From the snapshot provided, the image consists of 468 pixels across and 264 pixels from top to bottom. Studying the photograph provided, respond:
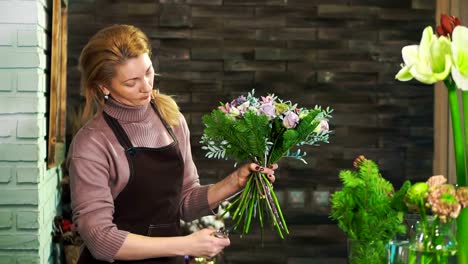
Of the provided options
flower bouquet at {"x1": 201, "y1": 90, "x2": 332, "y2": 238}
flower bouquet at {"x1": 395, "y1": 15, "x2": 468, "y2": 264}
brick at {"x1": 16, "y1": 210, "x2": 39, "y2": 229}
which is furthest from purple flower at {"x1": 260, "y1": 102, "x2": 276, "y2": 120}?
brick at {"x1": 16, "y1": 210, "x2": 39, "y2": 229}

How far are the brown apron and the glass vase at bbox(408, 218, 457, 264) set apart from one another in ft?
3.49

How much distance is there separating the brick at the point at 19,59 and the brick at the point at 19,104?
0.44ft

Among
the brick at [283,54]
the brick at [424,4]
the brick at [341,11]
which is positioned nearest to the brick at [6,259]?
the brick at [283,54]

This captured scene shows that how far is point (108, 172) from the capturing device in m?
2.37

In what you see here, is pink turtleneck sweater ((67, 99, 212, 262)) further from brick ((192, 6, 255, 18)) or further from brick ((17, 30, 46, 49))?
brick ((192, 6, 255, 18))

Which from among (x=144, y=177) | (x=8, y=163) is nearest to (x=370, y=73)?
(x=8, y=163)

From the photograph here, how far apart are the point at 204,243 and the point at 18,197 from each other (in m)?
1.52

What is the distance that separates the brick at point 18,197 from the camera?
3.48 meters

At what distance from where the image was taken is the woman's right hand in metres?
2.23

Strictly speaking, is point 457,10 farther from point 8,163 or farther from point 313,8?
point 8,163

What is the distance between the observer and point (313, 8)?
5.52 meters

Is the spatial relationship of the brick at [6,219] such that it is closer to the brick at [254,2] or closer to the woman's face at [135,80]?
the woman's face at [135,80]

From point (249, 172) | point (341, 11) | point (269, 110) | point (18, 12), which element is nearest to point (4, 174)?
point (18, 12)

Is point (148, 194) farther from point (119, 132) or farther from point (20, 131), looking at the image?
point (20, 131)
